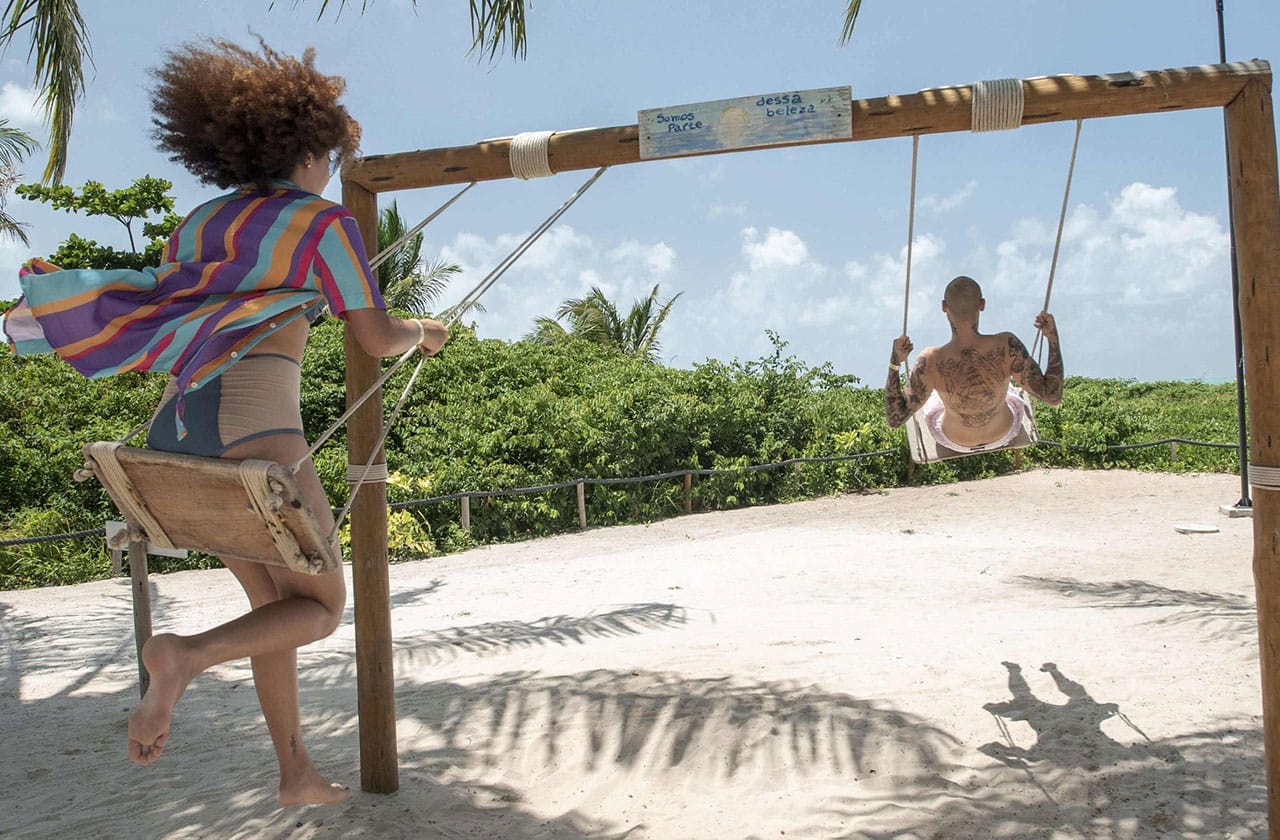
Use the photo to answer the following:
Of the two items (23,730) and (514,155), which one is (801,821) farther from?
(23,730)

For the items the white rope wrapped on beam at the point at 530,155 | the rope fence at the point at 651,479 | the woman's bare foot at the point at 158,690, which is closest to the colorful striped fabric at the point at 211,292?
the woman's bare foot at the point at 158,690

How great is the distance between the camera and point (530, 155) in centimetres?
328

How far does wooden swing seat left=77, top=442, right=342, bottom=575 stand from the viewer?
6.76ft

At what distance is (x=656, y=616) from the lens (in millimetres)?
6906

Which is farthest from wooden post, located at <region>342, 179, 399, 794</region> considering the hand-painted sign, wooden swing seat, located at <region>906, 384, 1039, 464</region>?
wooden swing seat, located at <region>906, 384, 1039, 464</region>

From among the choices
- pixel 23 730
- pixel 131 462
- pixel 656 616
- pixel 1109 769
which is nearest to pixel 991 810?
pixel 1109 769

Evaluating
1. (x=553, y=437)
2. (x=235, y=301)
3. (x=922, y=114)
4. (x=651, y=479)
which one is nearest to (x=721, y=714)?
(x=922, y=114)

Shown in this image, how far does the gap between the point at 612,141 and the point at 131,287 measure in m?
1.57

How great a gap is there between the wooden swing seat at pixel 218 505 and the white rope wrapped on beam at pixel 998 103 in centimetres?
225

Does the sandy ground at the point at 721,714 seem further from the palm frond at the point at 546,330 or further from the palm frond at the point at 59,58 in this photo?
the palm frond at the point at 546,330

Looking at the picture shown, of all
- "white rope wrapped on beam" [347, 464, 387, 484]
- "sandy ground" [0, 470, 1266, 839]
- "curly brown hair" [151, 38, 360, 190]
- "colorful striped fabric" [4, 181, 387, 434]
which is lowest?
"sandy ground" [0, 470, 1266, 839]

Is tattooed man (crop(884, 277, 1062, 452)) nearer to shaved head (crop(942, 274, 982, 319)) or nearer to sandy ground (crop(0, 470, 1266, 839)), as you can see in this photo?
shaved head (crop(942, 274, 982, 319))

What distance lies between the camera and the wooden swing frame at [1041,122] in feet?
9.31

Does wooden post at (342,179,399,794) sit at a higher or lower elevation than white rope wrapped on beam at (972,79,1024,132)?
lower
